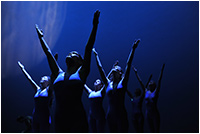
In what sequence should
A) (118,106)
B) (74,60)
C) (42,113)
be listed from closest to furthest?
(74,60)
(118,106)
(42,113)

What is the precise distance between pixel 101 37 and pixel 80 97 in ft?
20.4

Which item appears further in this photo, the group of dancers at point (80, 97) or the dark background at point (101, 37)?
the dark background at point (101, 37)

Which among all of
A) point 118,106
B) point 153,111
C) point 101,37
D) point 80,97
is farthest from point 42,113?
point 101,37

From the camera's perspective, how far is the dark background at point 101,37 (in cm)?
801

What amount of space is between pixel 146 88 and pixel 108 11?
4.09 meters

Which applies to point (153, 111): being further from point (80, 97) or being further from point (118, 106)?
point (80, 97)

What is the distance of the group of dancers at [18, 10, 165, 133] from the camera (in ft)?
7.91

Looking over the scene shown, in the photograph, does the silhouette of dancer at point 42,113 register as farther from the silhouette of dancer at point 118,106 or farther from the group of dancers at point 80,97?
the silhouette of dancer at point 118,106

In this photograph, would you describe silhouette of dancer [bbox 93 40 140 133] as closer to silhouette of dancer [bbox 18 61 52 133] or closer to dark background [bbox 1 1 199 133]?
silhouette of dancer [bbox 18 61 52 133]

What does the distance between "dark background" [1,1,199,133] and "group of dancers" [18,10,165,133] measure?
256cm

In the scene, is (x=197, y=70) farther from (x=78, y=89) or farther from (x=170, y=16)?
(x=78, y=89)

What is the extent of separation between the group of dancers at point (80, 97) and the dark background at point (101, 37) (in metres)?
2.56

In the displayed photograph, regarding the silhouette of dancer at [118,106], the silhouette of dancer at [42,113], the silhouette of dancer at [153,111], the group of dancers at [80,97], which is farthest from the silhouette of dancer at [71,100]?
the silhouette of dancer at [153,111]

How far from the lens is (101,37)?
8539 millimetres
